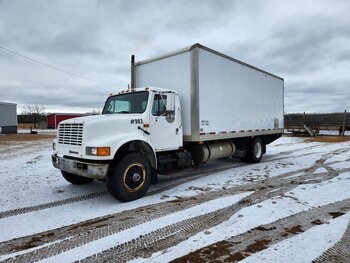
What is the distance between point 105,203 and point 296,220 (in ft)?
12.0

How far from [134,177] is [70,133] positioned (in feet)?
5.65

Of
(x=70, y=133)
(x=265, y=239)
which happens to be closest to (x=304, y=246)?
(x=265, y=239)

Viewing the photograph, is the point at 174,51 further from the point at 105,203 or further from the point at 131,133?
the point at 105,203

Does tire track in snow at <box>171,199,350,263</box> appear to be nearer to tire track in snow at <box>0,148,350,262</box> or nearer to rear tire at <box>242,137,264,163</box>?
tire track in snow at <box>0,148,350,262</box>

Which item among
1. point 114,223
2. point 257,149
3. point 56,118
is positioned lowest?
point 114,223

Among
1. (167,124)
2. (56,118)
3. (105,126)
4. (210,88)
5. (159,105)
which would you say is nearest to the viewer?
(105,126)

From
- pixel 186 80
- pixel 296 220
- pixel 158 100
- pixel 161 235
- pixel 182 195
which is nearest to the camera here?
pixel 161 235

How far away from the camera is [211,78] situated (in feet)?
24.5

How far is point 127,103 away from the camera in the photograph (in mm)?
6559

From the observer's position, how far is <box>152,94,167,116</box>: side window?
625cm

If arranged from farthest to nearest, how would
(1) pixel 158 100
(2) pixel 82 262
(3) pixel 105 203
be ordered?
(1) pixel 158 100 → (3) pixel 105 203 → (2) pixel 82 262

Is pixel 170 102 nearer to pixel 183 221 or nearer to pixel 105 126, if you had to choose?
pixel 105 126

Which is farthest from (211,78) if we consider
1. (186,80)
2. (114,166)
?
(114,166)

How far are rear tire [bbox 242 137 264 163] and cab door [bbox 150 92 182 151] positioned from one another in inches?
170
